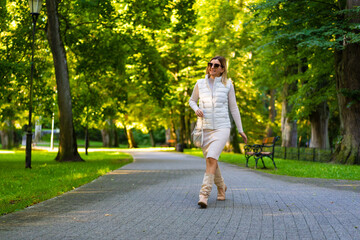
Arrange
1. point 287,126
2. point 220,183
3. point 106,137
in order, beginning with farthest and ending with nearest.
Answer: point 106,137
point 287,126
point 220,183

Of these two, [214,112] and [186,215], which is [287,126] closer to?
[214,112]

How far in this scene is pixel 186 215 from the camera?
591cm

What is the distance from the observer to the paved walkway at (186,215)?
481cm

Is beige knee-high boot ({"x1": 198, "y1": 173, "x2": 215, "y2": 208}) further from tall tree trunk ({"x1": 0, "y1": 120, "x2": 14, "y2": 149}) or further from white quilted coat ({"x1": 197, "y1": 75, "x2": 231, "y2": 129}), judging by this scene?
tall tree trunk ({"x1": 0, "y1": 120, "x2": 14, "y2": 149})

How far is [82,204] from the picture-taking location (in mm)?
6906

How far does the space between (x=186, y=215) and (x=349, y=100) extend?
13830 millimetres

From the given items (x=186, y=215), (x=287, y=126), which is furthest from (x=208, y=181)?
(x=287, y=126)

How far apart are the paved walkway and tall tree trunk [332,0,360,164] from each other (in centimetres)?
945

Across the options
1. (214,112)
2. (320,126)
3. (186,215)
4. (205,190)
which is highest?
(320,126)

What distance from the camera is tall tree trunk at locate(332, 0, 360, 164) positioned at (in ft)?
57.8

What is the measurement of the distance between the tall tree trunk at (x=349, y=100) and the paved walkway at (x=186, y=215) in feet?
31.0

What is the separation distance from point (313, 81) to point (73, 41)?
11524mm

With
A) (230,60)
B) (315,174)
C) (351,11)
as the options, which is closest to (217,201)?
(315,174)

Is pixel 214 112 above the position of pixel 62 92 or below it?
below
